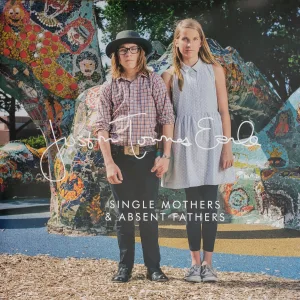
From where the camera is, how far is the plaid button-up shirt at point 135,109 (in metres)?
2.66

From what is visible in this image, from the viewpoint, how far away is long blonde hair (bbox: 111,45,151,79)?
2.72 meters

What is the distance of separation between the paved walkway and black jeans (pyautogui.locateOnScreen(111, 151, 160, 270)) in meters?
0.07

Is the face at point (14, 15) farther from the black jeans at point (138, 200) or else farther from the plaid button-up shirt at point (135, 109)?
the black jeans at point (138, 200)

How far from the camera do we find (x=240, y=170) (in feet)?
11.9

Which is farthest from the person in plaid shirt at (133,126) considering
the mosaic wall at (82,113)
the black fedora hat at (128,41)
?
the mosaic wall at (82,113)

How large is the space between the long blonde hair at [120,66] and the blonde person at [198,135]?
11cm

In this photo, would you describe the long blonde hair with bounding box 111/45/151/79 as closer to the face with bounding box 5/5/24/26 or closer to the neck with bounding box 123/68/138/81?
the neck with bounding box 123/68/138/81

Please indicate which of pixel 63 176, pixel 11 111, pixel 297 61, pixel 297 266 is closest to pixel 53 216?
pixel 63 176

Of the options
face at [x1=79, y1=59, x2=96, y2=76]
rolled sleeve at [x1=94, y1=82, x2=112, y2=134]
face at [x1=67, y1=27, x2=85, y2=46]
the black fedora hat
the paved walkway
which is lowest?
the paved walkway

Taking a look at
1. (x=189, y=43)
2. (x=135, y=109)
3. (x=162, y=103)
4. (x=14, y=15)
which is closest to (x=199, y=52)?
(x=189, y=43)

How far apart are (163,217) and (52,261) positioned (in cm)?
69

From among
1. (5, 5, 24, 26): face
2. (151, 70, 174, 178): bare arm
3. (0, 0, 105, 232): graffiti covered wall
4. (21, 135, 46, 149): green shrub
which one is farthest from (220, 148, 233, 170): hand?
(5, 5, 24, 26): face

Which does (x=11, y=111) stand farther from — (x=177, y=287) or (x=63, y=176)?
(x=177, y=287)

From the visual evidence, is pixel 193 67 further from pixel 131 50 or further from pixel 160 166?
pixel 160 166
